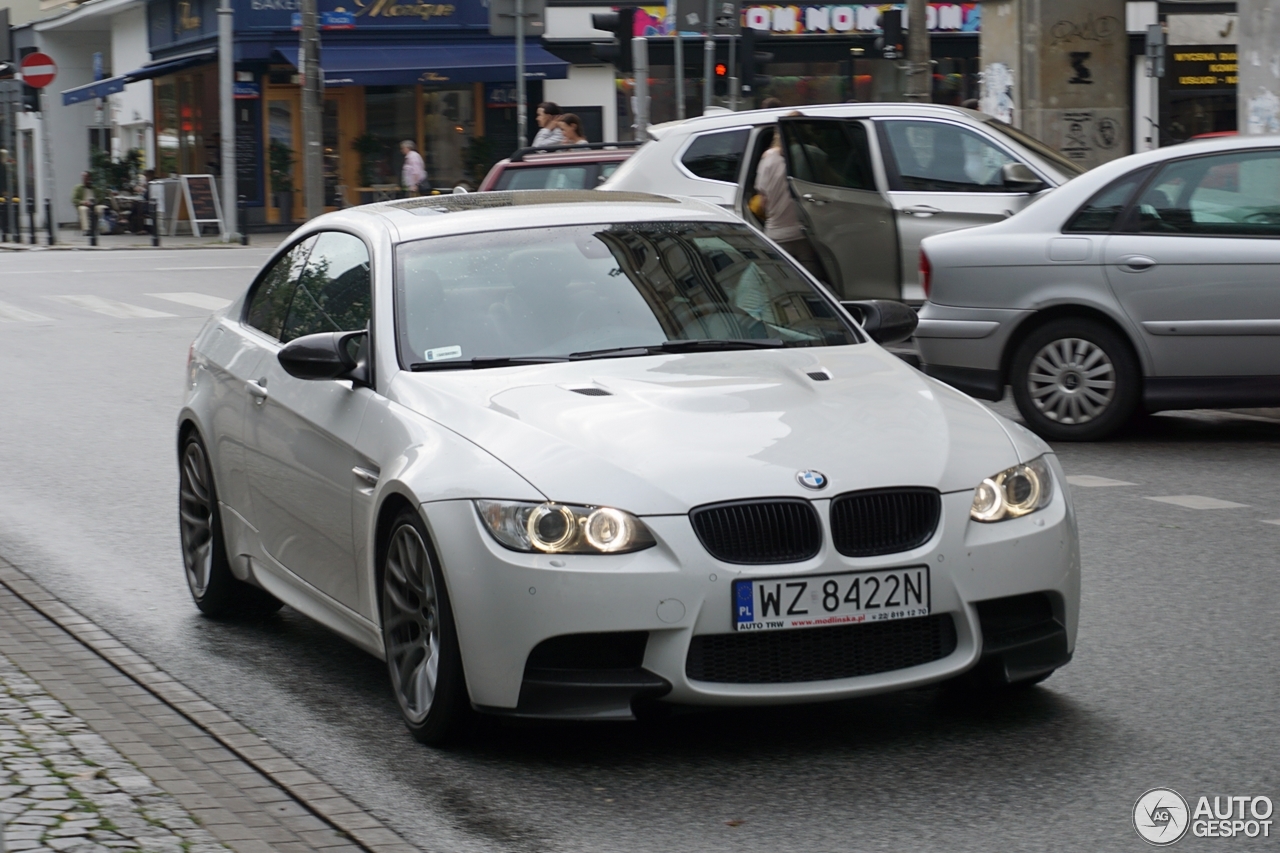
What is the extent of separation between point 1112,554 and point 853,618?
3213 millimetres

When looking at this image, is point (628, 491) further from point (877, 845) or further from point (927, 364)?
point (927, 364)

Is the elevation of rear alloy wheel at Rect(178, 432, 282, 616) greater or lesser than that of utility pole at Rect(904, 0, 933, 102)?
lesser

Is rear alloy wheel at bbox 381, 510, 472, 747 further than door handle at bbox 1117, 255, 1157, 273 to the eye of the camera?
No

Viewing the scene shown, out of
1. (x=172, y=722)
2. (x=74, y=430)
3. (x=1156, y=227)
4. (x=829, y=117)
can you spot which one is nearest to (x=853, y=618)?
(x=172, y=722)

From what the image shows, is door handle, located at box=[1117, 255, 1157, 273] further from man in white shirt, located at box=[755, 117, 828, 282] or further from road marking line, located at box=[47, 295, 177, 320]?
road marking line, located at box=[47, 295, 177, 320]

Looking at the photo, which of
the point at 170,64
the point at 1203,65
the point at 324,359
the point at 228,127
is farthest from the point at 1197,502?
the point at 170,64

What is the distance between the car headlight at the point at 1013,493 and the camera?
500 cm

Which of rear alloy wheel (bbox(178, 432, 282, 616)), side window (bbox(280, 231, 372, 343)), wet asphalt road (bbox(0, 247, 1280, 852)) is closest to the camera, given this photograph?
wet asphalt road (bbox(0, 247, 1280, 852))

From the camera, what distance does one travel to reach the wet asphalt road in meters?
4.49

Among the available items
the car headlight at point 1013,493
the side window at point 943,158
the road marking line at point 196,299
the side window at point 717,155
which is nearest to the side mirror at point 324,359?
the car headlight at point 1013,493

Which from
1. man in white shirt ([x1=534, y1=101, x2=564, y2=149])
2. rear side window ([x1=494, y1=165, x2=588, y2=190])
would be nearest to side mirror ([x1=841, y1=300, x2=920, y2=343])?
rear side window ([x1=494, y1=165, x2=588, y2=190])

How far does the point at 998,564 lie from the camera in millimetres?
4945

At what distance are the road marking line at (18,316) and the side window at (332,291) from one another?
14081 mm

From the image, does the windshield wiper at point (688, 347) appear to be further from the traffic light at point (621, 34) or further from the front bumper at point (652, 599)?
the traffic light at point (621, 34)
